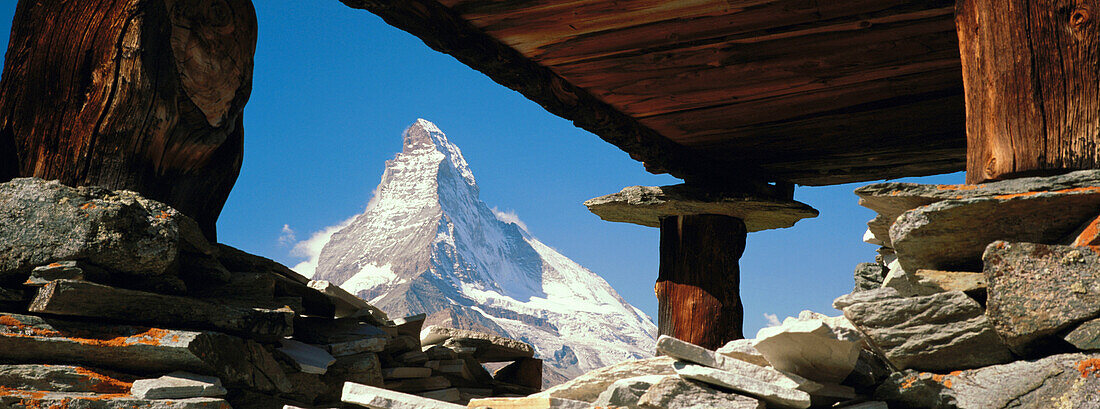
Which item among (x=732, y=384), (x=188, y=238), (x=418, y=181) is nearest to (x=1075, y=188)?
(x=732, y=384)

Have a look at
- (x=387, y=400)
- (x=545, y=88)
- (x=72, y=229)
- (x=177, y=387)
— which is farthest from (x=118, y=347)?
(x=545, y=88)

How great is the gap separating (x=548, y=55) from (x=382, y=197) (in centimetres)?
16847

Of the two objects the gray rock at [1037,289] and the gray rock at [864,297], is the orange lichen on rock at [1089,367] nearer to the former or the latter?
the gray rock at [1037,289]

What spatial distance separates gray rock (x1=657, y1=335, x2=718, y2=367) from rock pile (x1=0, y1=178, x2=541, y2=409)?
2261 millimetres

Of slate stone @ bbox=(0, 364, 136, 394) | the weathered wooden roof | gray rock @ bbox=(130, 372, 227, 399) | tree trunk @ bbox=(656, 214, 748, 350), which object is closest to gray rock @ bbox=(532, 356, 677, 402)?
the weathered wooden roof

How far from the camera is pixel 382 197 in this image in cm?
16812

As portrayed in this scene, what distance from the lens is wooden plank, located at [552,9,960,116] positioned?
3.73 m

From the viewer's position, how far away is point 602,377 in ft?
8.93

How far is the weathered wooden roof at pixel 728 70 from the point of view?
3465 mm

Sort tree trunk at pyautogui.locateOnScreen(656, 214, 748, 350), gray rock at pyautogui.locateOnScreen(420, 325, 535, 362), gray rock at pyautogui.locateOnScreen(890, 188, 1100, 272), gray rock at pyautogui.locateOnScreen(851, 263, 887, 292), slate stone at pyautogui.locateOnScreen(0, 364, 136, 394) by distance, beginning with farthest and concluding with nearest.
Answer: gray rock at pyautogui.locateOnScreen(420, 325, 535, 362)
tree trunk at pyautogui.locateOnScreen(656, 214, 748, 350)
gray rock at pyautogui.locateOnScreen(851, 263, 887, 292)
slate stone at pyautogui.locateOnScreen(0, 364, 136, 394)
gray rock at pyautogui.locateOnScreen(890, 188, 1100, 272)

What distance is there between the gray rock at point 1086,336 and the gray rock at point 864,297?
45cm

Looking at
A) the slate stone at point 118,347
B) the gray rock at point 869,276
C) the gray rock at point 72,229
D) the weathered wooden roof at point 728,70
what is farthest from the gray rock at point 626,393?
the gray rock at point 869,276

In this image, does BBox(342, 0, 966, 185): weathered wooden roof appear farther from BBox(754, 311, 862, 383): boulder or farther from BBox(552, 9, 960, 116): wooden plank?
BBox(754, 311, 862, 383): boulder

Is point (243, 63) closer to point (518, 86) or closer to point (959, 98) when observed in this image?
point (518, 86)
